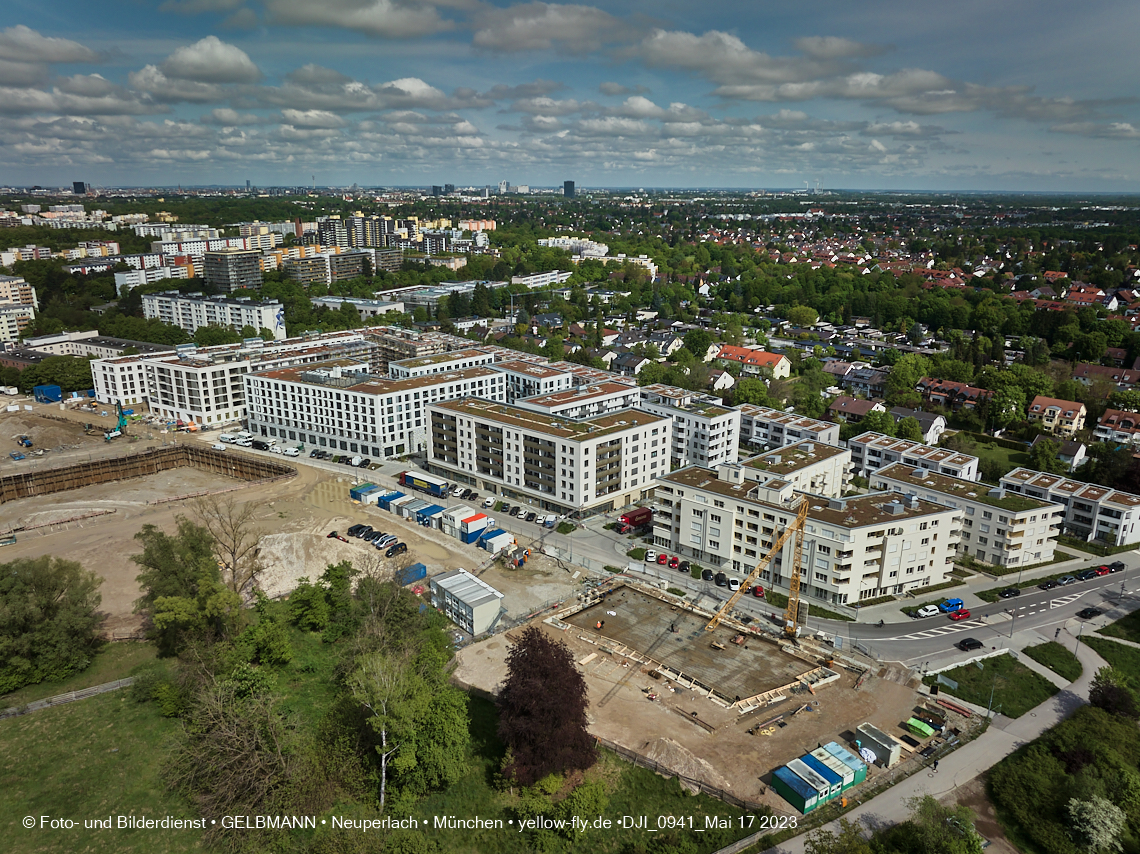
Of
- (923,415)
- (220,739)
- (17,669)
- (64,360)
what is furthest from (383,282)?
(220,739)

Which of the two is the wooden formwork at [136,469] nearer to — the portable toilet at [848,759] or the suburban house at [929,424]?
the portable toilet at [848,759]

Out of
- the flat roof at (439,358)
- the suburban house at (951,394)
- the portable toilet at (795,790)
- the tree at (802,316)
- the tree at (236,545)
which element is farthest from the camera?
the tree at (802,316)

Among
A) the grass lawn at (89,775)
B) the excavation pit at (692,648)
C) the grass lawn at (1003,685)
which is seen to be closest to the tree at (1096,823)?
the grass lawn at (1003,685)

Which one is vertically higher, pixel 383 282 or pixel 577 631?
pixel 383 282

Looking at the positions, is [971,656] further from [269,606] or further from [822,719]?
[269,606]

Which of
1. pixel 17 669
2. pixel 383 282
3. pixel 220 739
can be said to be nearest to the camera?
pixel 220 739

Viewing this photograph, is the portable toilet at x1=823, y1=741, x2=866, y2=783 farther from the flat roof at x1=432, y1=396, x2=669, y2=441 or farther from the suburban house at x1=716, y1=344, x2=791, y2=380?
the suburban house at x1=716, y1=344, x2=791, y2=380
